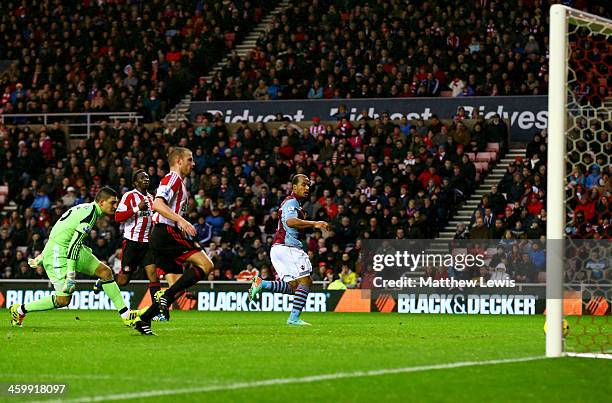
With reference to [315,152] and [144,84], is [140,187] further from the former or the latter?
[144,84]

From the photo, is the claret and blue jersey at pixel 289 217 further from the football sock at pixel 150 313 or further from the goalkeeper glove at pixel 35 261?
the football sock at pixel 150 313

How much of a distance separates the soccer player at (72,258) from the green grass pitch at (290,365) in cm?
45

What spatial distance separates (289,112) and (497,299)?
10346mm

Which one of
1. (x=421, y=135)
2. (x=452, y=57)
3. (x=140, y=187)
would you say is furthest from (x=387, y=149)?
(x=140, y=187)

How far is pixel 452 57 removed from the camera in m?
29.3

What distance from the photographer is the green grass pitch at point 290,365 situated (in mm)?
7652

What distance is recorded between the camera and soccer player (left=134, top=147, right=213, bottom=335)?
42.0ft

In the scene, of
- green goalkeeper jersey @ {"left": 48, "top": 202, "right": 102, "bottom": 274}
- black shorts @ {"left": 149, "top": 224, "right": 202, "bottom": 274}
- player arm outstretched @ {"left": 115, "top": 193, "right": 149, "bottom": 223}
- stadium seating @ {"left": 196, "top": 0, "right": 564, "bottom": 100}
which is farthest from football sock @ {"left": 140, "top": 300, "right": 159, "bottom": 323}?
stadium seating @ {"left": 196, "top": 0, "right": 564, "bottom": 100}

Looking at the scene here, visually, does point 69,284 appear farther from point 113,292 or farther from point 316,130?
point 316,130

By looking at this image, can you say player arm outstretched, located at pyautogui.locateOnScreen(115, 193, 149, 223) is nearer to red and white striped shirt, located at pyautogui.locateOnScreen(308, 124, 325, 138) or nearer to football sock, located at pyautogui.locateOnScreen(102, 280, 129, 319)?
football sock, located at pyautogui.locateOnScreen(102, 280, 129, 319)

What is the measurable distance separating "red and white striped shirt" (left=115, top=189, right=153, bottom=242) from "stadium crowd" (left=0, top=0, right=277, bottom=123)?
13.8 metres

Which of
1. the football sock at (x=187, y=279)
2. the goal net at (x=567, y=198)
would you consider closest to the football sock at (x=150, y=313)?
the football sock at (x=187, y=279)

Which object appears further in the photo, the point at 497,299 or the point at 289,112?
the point at 289,112

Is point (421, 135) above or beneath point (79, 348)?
above
